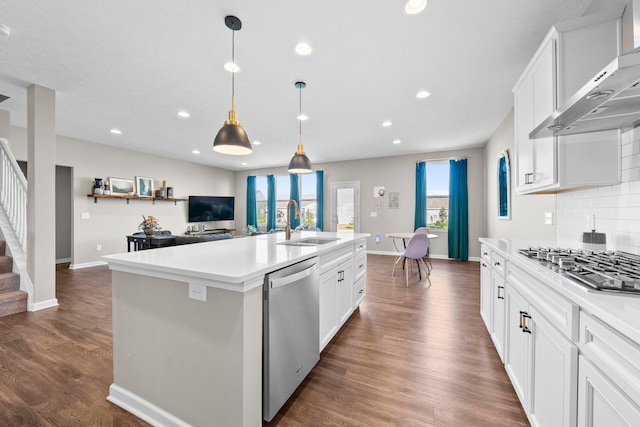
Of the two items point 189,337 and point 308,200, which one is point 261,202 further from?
point 189,337

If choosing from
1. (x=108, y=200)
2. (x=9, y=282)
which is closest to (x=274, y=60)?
(x=9, y=282)

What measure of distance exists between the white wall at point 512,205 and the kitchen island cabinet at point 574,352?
170 centimetres

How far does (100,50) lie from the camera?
241 cm

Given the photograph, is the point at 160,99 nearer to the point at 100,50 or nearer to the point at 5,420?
the point at 100,50

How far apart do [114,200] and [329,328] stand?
6304 millimetres

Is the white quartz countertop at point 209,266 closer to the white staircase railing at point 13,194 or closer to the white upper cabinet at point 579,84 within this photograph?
the white upper cabinet at point 579,84

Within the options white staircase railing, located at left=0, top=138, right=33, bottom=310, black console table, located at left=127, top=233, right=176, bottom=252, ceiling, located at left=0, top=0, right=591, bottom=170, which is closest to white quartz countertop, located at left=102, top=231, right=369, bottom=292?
ceiling, located at left=0, top=0, right=591, bottom=170

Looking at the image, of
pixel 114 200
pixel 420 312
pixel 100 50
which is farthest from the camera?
pixel 114 200

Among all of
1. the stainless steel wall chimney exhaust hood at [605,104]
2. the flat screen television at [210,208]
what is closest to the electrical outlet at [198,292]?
the stainless steel wall chimney exhaust hood at [605,104]

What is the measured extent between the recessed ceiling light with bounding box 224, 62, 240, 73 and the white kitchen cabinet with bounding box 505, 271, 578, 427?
9.84 feet

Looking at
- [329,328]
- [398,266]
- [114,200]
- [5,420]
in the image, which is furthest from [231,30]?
[114,200]

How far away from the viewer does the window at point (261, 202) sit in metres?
8.73

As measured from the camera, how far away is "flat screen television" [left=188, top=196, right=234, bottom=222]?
25.1 ft

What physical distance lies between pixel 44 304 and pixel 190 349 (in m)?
3.25
